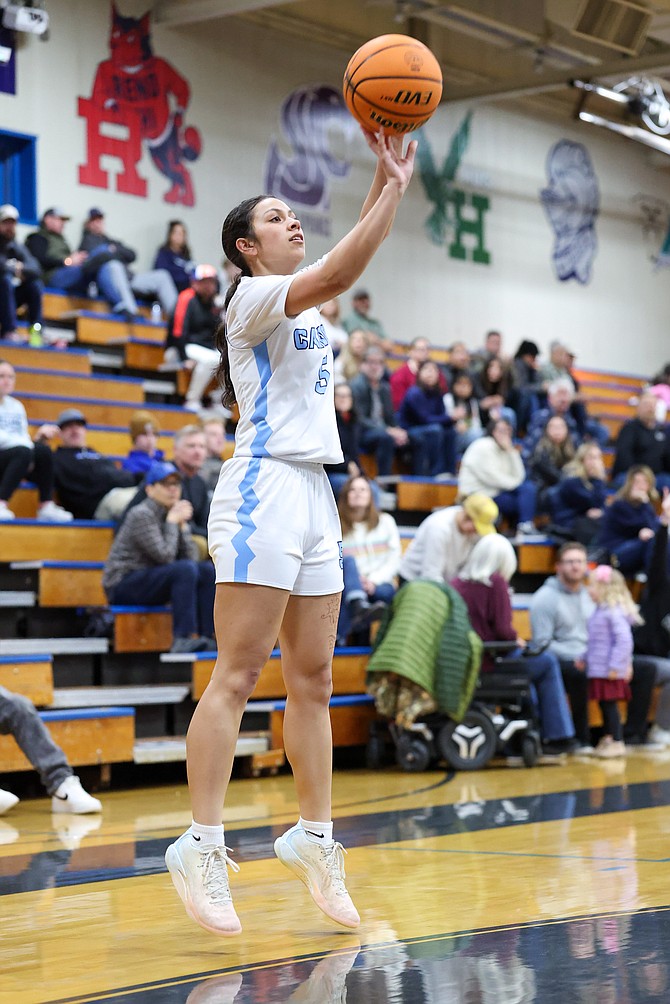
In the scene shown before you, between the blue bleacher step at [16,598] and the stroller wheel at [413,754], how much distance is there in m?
1.97

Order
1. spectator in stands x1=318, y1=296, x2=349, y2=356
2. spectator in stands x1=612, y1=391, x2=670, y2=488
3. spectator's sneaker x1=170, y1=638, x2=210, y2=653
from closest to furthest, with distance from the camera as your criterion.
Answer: spectator's sneaker x1=170, y1=638, x2=210, y2=653 < spectator in stands x1=612, y1=391, x2=670, y2=488 < spectator in stands x1=318, y1=296, x2=349, y2=356

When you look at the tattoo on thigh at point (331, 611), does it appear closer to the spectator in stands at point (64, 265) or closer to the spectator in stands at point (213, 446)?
the spectator in stands at point (213, 446)

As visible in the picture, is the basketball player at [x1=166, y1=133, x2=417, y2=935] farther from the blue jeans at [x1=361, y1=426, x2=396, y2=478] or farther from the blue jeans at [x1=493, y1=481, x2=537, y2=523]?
the blue jeans at [x1=493, y1=481, x2=537, y2=523]

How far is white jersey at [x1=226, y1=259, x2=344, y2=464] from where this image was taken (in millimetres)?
3154

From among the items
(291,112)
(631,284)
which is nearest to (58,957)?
(291,112)

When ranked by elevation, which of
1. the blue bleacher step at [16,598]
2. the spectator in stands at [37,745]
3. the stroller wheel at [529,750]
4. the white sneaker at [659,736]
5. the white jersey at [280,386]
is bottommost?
the white sneaker at [659,736]

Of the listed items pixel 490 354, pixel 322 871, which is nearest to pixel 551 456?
pixel 490 354

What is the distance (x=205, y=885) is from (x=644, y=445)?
9238 mm

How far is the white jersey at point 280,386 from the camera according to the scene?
315cm

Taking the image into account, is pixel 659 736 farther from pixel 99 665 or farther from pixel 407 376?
pixel 407 376

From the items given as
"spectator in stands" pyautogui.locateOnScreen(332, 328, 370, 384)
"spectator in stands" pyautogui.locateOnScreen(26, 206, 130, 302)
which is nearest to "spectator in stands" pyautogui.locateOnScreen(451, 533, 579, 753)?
"spectator in stands" pyautogui.locateOnScreen(332, 328, 370, 384)

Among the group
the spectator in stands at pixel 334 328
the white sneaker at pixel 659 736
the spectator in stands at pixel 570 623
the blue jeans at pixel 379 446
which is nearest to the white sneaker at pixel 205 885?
the spectator in stands at pixel 570 623

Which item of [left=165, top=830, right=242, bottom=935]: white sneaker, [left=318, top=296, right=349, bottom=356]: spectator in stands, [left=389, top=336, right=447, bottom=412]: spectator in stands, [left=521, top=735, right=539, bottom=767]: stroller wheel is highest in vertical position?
[left=318, top=296, right=349, bottom=356]: spectator in stands

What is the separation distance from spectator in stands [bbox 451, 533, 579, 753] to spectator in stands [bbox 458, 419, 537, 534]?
109 inches
